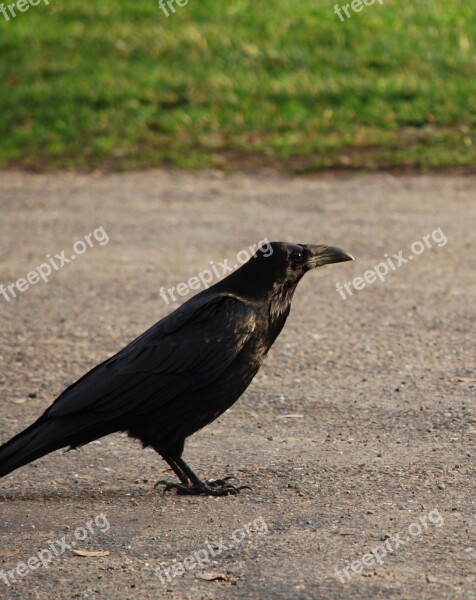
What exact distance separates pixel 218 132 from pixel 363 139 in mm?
1598

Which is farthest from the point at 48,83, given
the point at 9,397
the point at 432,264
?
the point at 9,397

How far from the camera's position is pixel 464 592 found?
3.83 m

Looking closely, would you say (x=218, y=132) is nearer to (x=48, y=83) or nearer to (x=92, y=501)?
(x=48, y=83)

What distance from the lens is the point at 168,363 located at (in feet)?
16.0
